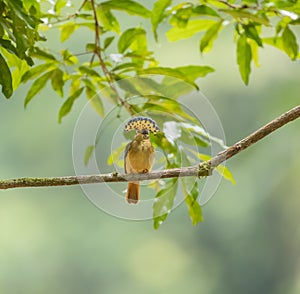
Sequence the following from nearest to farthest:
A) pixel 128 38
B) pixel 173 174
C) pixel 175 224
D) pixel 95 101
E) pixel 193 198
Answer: pixel 173 174
pixel 193 198
pixel 95 101
pixel 128 38
pixel 175 224

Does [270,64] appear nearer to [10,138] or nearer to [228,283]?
[228,283]

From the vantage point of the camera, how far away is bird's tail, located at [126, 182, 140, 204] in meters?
1.05

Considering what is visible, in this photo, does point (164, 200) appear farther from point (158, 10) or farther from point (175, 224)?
point (175, 224)

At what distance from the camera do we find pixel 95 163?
41.2 inches

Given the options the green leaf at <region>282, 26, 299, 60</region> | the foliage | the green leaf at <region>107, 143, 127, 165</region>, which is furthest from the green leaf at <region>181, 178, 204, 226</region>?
the green leaf at <region>282, 26, 299, 60</region>

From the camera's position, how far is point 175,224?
398 centimetres

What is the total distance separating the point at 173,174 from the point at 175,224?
3101mm

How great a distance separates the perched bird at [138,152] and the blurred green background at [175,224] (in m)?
2.79

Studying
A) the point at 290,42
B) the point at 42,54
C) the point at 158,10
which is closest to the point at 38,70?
the point at 42,54

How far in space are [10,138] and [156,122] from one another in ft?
10.2

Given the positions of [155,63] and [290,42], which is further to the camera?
[155,63]

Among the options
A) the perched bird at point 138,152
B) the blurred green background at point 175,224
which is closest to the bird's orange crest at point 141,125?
the perched bird at point 138,152

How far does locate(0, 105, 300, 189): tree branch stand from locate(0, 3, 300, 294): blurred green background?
114 inches

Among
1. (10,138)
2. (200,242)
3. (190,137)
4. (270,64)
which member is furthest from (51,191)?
(190,137)
